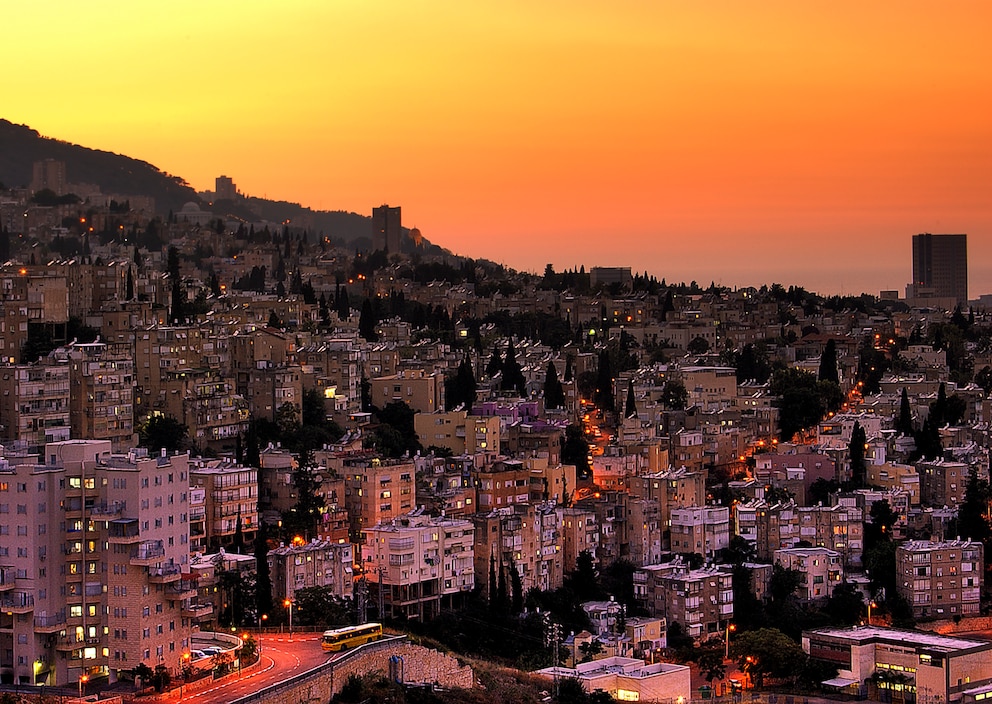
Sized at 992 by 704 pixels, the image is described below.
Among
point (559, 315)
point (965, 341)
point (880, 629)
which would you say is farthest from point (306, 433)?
point (965, 341)

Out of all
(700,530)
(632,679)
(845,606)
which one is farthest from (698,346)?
(632,679)

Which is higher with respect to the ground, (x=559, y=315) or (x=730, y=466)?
(x=559, y=315)

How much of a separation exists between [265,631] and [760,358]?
105 feet

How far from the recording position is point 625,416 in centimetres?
4850

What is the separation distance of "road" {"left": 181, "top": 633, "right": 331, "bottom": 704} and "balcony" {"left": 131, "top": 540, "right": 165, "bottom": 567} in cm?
185

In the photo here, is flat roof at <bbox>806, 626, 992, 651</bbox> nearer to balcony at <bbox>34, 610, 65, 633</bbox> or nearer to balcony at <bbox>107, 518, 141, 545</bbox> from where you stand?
balcony at <bbox>107, 518, 141, 545</bbox>

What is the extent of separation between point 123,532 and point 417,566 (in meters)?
8.57

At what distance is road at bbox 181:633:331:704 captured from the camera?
2490 centimetres

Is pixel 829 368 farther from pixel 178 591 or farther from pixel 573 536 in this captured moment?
pixel 178 591

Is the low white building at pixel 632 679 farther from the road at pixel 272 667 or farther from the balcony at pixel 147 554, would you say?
the balcony at pixel 147 554

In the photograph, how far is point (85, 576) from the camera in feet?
85.3

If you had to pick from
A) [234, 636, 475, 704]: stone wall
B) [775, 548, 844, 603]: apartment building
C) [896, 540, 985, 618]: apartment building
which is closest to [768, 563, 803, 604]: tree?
[775, 548, 844, 603]: apartment building

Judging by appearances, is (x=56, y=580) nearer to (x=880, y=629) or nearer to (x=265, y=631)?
(x=265, y=631)

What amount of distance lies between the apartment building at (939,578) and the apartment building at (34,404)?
16.8m
